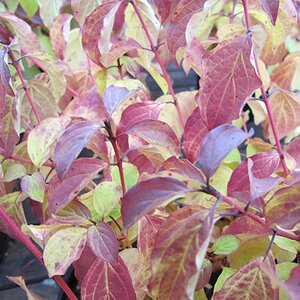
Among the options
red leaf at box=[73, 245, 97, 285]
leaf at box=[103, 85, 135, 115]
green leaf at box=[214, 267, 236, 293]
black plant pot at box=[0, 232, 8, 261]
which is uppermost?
leaf at box=[103, 85, 135, 115]

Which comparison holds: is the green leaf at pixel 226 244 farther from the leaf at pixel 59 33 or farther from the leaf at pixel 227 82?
the leaf at pixel 59 33

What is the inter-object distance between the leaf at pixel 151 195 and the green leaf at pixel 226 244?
19 cm

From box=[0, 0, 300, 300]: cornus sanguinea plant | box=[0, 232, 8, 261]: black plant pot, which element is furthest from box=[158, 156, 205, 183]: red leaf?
box=[0, 232, 8, 261]: black plant pot

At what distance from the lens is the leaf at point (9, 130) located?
625 mm

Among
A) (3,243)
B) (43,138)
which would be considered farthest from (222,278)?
(3,243)

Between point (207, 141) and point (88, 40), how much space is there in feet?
0.91

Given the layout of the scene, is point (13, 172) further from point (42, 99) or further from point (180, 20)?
point (180, 20)

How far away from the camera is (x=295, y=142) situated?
0.66m

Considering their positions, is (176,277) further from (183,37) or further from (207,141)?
(183,37)

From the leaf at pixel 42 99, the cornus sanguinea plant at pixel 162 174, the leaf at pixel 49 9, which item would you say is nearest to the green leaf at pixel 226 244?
the cornus sanguinea plant at pixel 162 174

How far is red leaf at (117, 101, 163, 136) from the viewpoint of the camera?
2.10 ft

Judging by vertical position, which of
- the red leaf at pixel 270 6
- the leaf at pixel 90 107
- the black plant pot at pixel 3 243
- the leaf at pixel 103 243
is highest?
the red leaf at pixel 270 6

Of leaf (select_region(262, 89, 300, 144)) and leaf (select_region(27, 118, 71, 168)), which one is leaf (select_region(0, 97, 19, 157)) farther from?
leaf (select_region(262, 89, 300, 144))

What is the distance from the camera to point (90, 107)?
691mm
